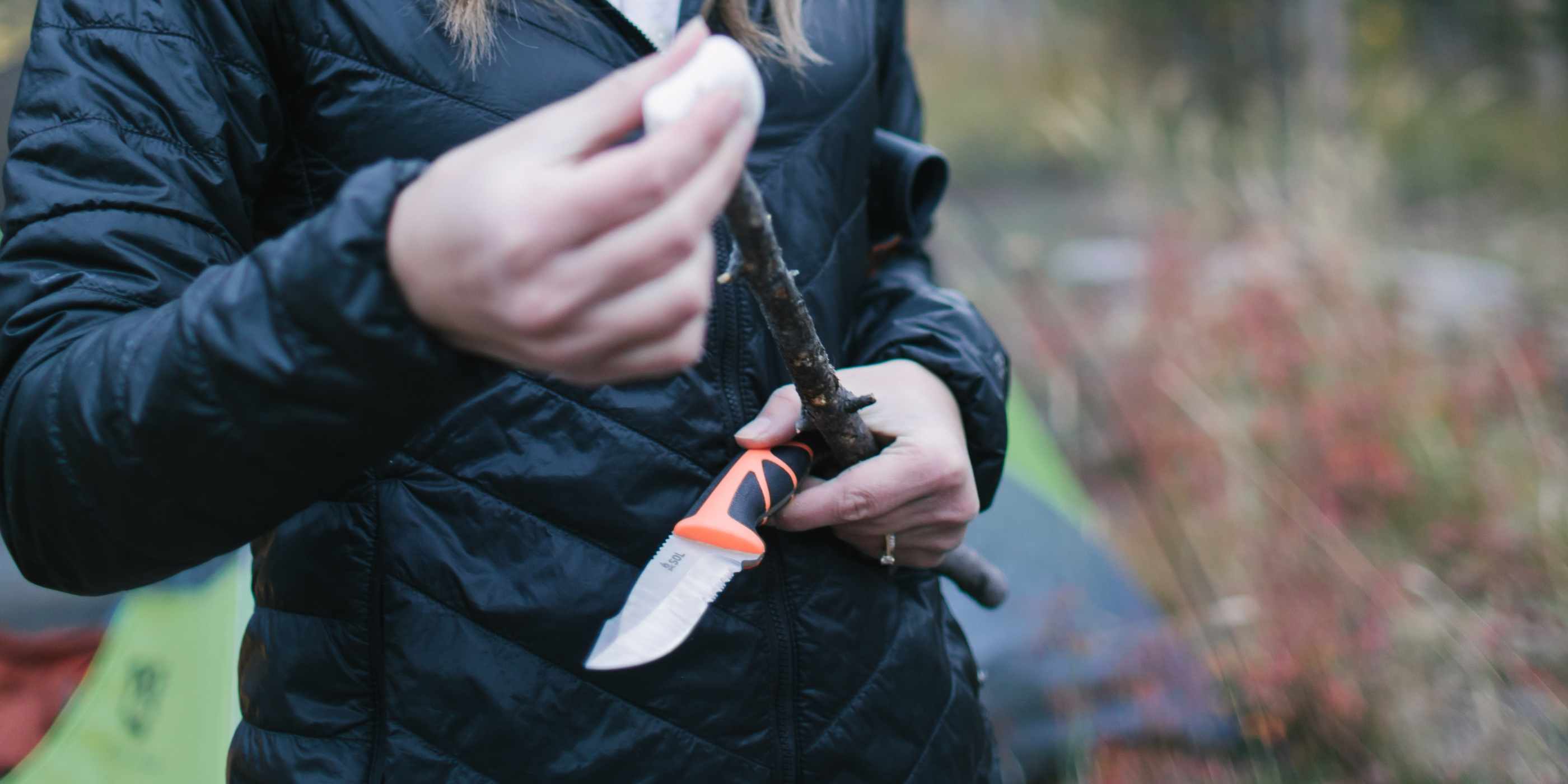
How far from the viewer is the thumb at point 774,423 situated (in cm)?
94

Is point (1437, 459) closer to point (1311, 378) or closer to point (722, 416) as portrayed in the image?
point (1311, 378)

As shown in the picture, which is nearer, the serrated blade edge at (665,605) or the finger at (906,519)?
the serrated blade edge at (665,605)

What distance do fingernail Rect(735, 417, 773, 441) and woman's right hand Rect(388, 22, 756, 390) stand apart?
347 mm

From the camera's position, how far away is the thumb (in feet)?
3.09

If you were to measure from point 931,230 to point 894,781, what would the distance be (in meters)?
0.67

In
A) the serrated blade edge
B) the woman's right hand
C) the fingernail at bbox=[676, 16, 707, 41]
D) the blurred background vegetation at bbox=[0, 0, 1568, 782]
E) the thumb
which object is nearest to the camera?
the woman's right hand

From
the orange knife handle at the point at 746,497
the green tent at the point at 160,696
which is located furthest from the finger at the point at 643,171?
the green tent at the point at 160,696

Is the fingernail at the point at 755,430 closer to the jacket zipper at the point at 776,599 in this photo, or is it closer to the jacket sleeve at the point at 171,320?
the jacket zipper at the point at 776,599

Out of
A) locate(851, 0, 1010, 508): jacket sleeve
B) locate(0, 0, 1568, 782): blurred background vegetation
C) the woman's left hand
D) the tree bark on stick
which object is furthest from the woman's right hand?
locate(0, 0, 1568, 782): blurred background vegetation

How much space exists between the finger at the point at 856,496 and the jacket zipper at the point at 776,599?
0.15ft

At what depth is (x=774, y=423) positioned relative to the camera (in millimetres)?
954

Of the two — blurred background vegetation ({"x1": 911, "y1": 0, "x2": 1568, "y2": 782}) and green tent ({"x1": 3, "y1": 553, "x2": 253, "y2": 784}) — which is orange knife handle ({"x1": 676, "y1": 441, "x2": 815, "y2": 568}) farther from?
blurred background vegetation ({"x1": 911, "y1": 0, "x2": 1568, "y2": 782})

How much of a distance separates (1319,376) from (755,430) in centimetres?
297

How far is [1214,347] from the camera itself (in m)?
3.70
